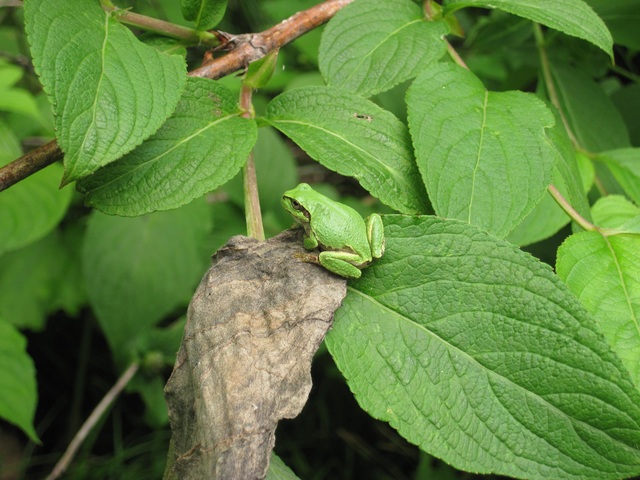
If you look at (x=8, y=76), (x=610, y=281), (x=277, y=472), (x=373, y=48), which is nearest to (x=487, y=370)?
(x=610, y=281)

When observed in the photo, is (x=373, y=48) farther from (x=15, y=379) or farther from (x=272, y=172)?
(x=15, y=379)

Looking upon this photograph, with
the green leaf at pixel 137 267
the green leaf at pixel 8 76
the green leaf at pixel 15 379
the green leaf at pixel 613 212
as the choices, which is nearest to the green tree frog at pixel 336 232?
the green leaf at pixel 613 212

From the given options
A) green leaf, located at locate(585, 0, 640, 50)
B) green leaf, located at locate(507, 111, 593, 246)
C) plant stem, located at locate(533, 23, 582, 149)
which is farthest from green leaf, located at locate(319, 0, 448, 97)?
green leaf, located at locate(585, 0, 640, 50)

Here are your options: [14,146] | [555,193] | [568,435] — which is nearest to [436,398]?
[568,435]

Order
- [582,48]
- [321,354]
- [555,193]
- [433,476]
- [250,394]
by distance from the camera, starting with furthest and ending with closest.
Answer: [321,354], [433,476], [582,48], [555,193], [250,394]

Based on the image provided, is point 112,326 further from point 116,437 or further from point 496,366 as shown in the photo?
point 496,366

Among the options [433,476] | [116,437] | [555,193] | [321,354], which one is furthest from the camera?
[116,437]

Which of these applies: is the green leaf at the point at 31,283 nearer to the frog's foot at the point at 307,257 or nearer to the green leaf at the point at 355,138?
the green leaf at the point at 355,138
